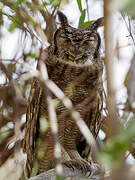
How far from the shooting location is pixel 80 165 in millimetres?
2656

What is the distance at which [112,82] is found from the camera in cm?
94

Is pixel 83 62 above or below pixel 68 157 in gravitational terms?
above

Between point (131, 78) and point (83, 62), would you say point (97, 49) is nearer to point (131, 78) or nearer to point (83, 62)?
point (83, 62)

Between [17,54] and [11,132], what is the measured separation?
709 mm

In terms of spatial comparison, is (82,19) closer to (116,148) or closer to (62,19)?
(62,19)

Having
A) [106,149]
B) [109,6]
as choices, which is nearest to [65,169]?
[106,149]

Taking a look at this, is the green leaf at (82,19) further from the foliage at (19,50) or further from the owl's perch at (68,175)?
the owl's perch at (68,175)

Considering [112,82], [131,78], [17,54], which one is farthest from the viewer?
[17,54]

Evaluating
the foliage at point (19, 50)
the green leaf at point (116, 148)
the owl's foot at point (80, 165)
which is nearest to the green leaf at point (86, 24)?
the foliage at point (19, 50)

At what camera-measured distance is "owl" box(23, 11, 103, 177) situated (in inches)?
110

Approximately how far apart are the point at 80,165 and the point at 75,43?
3.01 ft

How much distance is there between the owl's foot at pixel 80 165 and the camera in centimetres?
259

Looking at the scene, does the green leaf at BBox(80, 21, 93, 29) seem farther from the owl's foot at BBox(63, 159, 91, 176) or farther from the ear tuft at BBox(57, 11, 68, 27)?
the owl's foot at BBox(63, 159, 91, 176)

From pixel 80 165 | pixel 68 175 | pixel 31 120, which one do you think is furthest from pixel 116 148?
pixel 31 120
